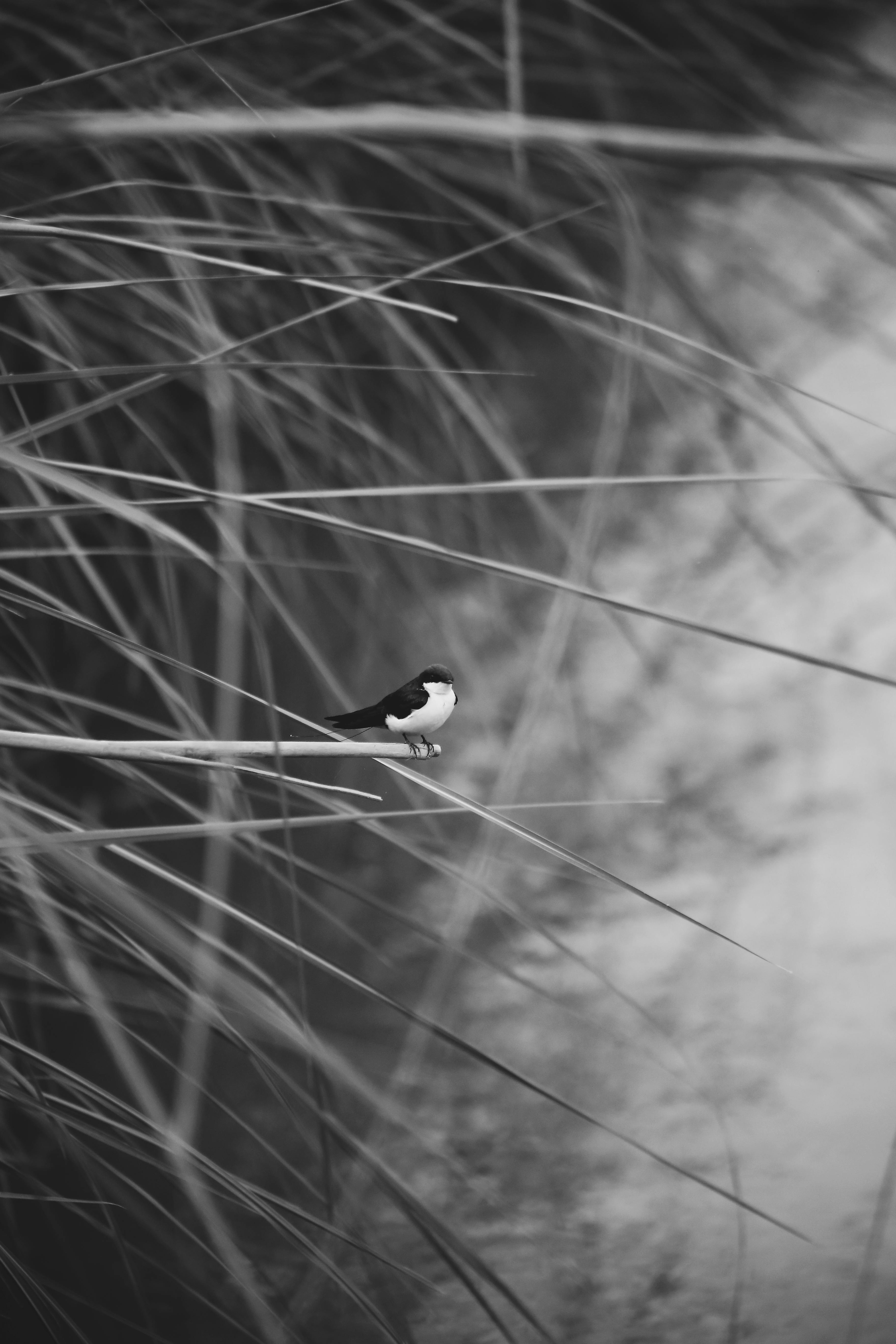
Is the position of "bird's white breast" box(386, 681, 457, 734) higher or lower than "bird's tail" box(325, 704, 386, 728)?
higher

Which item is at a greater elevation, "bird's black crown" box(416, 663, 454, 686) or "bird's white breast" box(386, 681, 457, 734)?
"bird's black crown" box(416, 663, 454, 686)

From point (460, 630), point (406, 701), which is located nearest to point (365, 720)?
point (406, 701)

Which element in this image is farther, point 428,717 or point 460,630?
point 460,630

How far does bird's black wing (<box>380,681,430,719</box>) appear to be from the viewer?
0.70ft

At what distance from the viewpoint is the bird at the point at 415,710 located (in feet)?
0.69

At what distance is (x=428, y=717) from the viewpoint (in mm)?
209

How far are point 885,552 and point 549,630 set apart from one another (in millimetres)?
242

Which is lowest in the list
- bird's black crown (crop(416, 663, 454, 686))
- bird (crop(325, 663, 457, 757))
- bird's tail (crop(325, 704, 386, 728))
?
bird's tail (crop(325, 704, 386, 728))

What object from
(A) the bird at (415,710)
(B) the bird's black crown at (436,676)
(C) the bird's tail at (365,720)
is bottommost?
(C) the bird's tail at (365,720)

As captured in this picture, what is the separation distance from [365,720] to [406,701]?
0.01 m

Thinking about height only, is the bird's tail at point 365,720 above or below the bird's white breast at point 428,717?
below

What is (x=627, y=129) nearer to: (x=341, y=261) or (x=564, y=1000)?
(x=341, y=261)

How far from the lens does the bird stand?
0.69ft

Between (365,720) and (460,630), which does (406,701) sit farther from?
(460,630)
